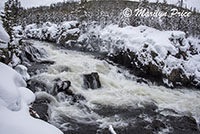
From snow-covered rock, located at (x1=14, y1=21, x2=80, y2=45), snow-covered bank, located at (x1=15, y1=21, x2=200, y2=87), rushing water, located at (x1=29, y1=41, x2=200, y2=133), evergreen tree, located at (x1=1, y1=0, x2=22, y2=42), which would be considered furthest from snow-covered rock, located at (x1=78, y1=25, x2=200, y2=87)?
snow-covered rock, located at (x1=14, y1=21, x2=80, y2=45)

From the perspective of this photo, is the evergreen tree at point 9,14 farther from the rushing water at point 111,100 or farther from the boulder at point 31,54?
the boulder at point 31,54

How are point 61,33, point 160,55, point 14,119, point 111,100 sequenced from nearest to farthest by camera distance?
point 14,119, point 111,100, point 160,55, point 61,33

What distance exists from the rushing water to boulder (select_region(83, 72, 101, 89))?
0.86ft

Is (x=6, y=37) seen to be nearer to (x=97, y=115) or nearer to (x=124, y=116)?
(x=97, y=115)

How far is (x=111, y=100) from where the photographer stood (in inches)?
324

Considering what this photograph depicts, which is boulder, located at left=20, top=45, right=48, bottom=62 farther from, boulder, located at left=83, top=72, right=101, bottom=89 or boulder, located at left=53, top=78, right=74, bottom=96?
boulder, located at left=83, top=72, right=101, bottom=89

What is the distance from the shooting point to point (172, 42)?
12125mm

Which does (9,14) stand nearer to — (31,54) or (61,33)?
(31,54)

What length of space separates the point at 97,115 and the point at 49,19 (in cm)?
3475

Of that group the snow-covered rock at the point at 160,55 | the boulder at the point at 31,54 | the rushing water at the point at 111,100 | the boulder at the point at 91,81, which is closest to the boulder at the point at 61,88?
the rushing water at the point at 111,100

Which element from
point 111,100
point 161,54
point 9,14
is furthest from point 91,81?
point 161,54

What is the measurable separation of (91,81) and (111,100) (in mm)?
1917

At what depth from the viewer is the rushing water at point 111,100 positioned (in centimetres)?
658

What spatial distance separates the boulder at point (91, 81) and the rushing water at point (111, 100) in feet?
0.86
